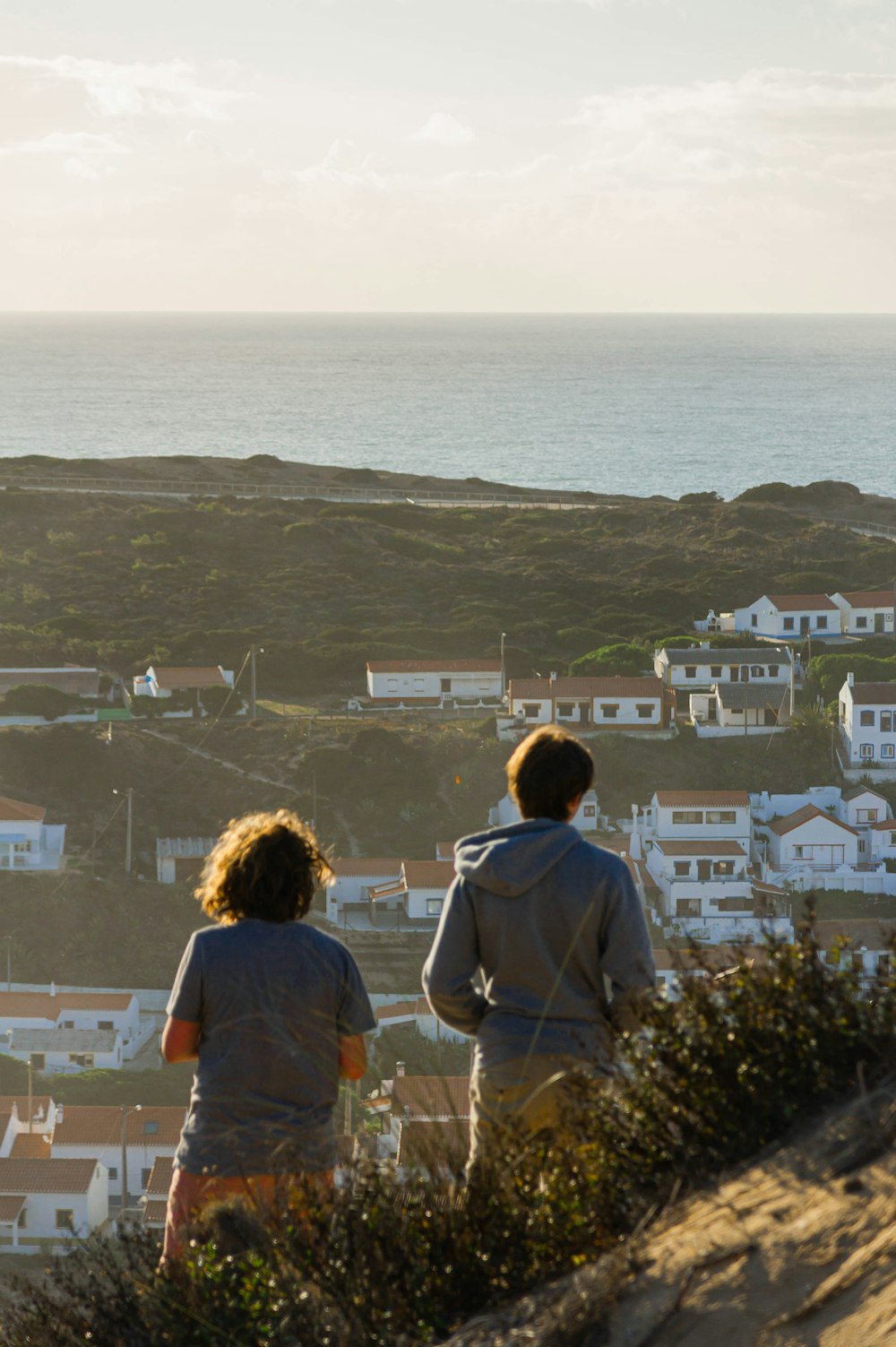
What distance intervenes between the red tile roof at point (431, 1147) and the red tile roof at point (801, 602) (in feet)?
109

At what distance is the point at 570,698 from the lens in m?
27.1

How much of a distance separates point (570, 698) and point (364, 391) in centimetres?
10694

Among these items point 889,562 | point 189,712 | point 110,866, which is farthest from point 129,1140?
point 889,562

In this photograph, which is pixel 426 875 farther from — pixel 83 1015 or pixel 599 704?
pixel 599 704

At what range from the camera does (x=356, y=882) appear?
63.7 feet

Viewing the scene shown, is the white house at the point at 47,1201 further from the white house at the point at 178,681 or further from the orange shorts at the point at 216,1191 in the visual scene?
the white house at the point at 178,681

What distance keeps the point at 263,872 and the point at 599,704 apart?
80.8ft

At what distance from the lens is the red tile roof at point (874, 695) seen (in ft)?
81.7

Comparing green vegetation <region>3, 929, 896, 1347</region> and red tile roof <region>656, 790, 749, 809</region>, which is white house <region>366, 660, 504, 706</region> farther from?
green vegetation <region>3, 929, 896, 1347</region>

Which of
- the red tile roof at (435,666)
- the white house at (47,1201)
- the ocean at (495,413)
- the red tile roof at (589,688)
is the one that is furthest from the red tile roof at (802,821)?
the ocean at (495,413)

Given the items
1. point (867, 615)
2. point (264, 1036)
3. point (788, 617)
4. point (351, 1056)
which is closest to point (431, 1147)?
point (351, 1056)

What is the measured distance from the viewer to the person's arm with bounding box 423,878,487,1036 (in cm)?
241

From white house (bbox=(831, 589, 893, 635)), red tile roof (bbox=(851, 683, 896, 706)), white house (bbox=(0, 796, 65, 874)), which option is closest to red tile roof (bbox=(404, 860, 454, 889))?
white house (bbox=(0, 796, 65, 874))

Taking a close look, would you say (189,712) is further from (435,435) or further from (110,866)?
(435,435)
